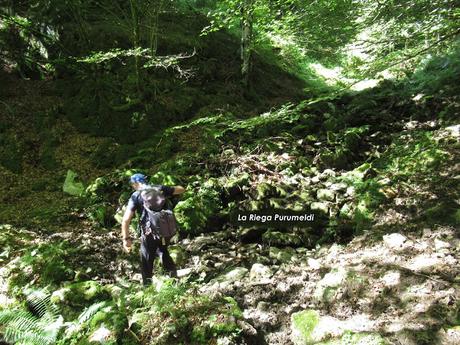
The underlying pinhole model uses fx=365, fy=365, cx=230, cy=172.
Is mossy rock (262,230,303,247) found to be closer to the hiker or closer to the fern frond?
the hiker

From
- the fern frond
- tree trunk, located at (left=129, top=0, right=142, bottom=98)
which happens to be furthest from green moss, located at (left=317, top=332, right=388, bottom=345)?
tree trunk, located at (left=129, top=0, right=142, bottom=98)

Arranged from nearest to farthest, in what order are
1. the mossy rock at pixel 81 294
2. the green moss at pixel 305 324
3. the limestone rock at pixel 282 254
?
the green moss at pixel 305 324, the mossy rock at pixel 81 294, the limestone rock at pixel 282 254

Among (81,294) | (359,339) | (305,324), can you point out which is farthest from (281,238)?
(81,294)

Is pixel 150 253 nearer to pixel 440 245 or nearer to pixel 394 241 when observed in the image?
pixel 394 241

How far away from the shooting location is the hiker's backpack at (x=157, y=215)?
447 centimetres

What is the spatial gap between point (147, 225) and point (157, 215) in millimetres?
219

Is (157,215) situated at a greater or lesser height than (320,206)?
greater

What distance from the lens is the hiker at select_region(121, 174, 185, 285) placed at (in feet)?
14.8

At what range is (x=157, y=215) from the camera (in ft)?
14.7

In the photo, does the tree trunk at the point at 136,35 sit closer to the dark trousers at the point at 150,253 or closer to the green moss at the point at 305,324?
the dark trousers at the point at 150,253

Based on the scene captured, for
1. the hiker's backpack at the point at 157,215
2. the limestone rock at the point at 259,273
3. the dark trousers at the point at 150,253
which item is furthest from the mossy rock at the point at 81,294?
the limestone rock at the point at 259,273

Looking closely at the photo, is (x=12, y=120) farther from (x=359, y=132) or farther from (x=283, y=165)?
(x=359, y=132)

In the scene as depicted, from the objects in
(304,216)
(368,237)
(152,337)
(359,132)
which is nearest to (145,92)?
(359,132)

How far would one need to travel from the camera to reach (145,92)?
35.2 ft
